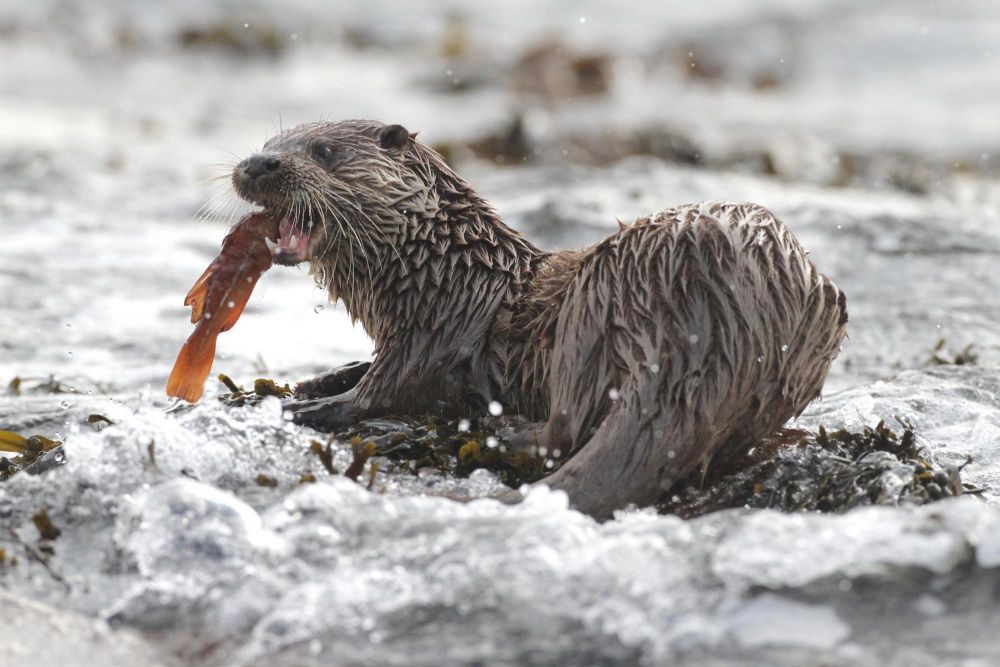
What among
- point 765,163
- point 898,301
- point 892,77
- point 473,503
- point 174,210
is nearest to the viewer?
point 473,503

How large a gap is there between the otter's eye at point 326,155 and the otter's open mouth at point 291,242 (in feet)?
0.66

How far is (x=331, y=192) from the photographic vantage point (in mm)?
4156

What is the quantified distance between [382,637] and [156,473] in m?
0.99

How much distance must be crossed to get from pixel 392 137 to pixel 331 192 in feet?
1.01

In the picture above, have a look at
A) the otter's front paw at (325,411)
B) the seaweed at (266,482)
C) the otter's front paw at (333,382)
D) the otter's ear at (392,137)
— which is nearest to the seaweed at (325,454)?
the seaweed at (266,482)

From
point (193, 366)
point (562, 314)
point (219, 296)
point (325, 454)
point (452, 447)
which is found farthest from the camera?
point (219, 296)

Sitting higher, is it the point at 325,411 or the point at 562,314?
Answer: the point at 562,314

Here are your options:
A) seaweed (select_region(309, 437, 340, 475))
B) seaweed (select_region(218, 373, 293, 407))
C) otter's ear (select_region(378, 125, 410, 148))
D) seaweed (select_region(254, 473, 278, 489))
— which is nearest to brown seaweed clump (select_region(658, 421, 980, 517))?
seaweed (select_region(309, 437, 340, 475))

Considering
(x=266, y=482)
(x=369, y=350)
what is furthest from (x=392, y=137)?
(x=369, y=350)

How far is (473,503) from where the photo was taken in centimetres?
307

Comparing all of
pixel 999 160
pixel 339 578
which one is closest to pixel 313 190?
pixel 339 578

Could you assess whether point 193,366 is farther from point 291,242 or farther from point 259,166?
point 259,166

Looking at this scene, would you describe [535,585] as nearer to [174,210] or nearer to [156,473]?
[156,473]

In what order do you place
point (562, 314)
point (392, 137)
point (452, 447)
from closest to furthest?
point (562, 314)
point (452, 447)
point (392, 137)
